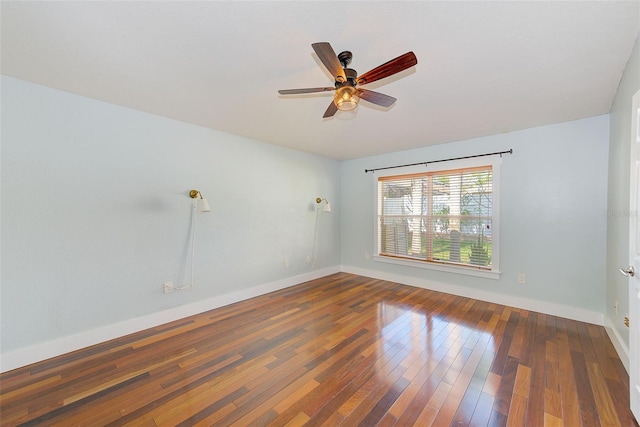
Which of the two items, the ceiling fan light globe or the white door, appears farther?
the ceiling fan light globe

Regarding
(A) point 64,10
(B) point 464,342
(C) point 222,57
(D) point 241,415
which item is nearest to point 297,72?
(C) point 222,57

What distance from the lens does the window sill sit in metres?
3.59

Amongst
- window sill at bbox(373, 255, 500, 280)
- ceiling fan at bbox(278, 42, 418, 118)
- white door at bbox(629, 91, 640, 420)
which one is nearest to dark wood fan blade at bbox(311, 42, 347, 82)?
ceiling fan at bbox(278, 42, 418, 118)

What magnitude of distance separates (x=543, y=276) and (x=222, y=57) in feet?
14.0

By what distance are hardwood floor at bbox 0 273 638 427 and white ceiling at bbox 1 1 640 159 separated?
2374 millimetres

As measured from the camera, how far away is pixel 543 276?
126 inches

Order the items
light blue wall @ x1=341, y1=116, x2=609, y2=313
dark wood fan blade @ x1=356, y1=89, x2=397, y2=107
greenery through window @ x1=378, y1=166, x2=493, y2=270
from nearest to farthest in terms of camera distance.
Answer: dark wood fan blade @ x1=356, y1=89, x2=397, y2=107 → light blue wall @ x1=341, y1=116, x2=609, y2=313 → greenery through window @ x1=378, y1=166, x2=493, y2=270

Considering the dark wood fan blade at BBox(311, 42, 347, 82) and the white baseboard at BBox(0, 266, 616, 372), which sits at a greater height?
the dark wood fan blade at BBox(311, 42, 347, 82)

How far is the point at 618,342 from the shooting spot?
7.54ft

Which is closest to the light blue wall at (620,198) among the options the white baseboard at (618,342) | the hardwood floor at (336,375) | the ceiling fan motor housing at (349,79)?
the white baseboard at (618,342)

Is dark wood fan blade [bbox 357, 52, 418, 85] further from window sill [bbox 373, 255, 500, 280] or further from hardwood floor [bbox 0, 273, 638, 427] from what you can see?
window sill [bbox 373, 255, 500, 280]

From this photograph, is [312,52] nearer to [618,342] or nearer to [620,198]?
[620,198]

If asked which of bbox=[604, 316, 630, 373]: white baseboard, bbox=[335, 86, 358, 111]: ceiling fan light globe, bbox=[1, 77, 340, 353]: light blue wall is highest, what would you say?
bbox=[335, 86, 358, 111]: ceiling fan light globe

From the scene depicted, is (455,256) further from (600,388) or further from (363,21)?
(363,21)
